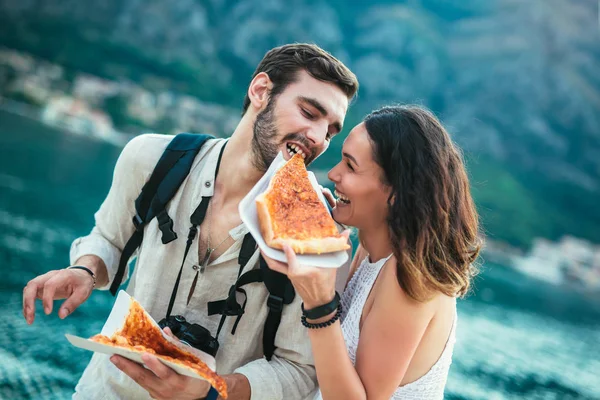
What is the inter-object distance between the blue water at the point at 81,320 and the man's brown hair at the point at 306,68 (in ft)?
11.6

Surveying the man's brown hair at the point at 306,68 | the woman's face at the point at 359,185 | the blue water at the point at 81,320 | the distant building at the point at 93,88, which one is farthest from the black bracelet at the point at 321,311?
the distant building at the point at 93,88

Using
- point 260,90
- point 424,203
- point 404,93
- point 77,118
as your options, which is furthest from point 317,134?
point 404,93

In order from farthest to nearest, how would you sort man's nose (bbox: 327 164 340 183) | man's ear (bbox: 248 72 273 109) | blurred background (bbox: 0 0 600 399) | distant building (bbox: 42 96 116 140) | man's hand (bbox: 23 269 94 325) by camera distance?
1. distant building (bbox: 42 96 116 140)
2. blurred background (bbox: 0 0 600 399)
3. man's ear (bbox: 248 72 273 109)
4. man's nose (bbox: 327 164 340 183)
5. man's hand (bbox: 23 269 94 325)

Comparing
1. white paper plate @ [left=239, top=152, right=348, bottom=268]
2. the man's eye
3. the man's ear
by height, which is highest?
the man's ear

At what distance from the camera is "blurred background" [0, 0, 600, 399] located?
47594 mm

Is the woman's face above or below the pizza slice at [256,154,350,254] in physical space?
above

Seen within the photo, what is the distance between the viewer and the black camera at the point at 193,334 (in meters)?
2.42

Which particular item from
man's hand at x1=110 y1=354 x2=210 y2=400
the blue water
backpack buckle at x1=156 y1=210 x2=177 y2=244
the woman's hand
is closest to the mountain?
the blue water

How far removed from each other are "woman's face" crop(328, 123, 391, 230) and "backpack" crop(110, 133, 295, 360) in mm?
588

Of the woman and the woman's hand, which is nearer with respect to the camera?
the woman's hand

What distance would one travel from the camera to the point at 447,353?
286 centimetres

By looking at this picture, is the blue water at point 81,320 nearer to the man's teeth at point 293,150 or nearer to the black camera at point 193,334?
the man's teeth at point 293,150

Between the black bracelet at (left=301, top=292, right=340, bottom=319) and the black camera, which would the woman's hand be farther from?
the black camera

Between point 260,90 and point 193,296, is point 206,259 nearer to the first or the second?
point 193,296
